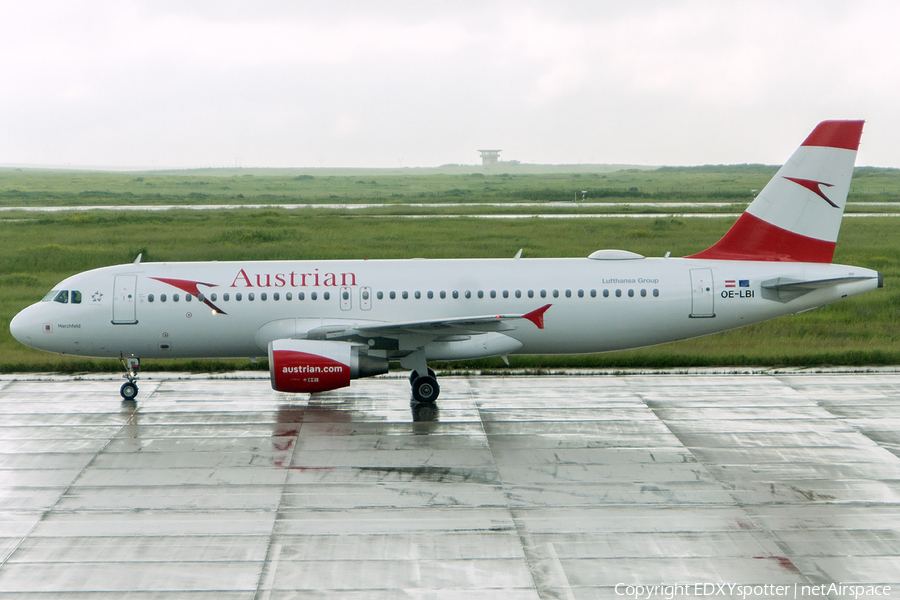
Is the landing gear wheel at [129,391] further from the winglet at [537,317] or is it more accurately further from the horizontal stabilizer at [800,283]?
the horizontal stabilizer at [800,283]

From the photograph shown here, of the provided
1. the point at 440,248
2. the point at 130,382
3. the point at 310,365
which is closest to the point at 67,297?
the point at 130,382

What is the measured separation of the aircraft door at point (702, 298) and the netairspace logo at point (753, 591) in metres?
11.0

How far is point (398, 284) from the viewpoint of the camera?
22094 mm

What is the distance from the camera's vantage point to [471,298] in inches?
867

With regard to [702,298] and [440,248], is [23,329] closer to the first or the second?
[702,298]

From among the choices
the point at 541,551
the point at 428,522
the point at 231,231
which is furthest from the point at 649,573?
the point at 231,231

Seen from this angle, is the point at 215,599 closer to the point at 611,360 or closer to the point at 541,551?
the point at 541,551

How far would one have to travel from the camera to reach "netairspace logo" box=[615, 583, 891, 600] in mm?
11383

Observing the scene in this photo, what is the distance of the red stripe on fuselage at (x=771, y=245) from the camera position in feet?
73.8

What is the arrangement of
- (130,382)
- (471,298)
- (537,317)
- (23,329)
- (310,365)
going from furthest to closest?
(130,382)
(471,298)
(23,329)
(537,317)
(310,365)

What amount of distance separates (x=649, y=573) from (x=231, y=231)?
49990mm

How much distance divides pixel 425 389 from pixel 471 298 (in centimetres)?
280

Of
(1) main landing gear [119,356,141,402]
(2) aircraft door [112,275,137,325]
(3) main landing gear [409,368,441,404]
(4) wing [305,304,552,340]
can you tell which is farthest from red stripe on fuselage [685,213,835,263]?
(1) main landing gear [119,356,141,402]

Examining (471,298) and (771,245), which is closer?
(471,298)
